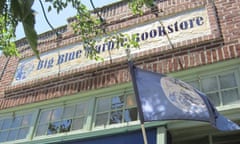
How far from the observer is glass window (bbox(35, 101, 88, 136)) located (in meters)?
5.36

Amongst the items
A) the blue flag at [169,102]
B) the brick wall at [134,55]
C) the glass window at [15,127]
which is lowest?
the blue flag at [169,102]

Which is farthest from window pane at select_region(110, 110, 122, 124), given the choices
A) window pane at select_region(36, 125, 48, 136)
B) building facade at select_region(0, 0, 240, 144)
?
window pane at select_region(36, 125, 48, 136)

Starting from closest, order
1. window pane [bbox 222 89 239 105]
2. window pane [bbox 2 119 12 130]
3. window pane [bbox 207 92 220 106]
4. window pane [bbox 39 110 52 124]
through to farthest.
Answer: window pane [bbox 222 89 239 105] < window pane [bbox 207 92 220 106] < window pane [bbox 39 110 52 124] < window pane [bbox 2 119 12 130]

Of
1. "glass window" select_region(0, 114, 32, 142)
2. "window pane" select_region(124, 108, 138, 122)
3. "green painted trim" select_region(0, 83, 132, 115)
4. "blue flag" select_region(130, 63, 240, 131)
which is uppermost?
"green painted trim" select_region(0, 83, 132, 115)

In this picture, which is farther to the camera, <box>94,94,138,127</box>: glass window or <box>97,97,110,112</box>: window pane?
<box>97,97,110,112</box>: window pane

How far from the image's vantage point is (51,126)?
18.4ft

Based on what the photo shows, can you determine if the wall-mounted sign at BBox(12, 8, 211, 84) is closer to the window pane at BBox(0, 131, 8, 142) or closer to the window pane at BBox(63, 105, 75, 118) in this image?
the window pane at BBox(63, 105, 75, 118)

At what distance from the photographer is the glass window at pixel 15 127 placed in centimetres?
584

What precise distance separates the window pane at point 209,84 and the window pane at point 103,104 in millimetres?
1561

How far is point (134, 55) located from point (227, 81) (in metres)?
1.66

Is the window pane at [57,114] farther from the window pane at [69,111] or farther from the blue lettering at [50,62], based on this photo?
the blue lettering at [50,62]

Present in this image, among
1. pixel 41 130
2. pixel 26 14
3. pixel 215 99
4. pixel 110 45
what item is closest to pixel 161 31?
pixel 110 45

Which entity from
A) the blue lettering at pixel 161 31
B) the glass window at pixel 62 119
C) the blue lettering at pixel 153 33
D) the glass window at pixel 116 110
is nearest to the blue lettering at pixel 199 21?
the blue lettering at pixel 161 31

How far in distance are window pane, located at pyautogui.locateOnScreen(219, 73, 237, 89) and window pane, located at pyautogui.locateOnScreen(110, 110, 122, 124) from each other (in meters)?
1.56
